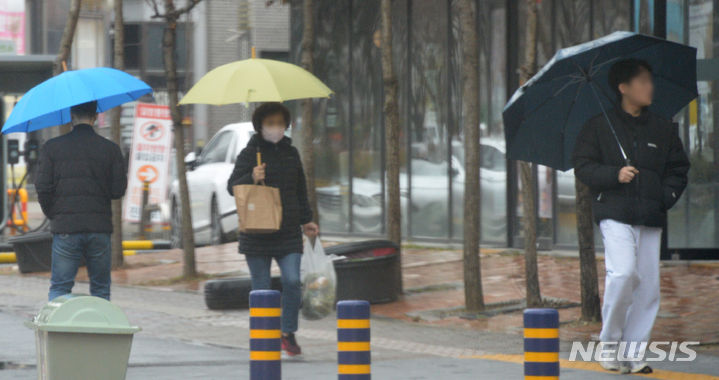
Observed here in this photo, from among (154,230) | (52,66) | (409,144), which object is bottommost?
(154,230)

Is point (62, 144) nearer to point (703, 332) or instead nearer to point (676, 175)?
point (676, 175)

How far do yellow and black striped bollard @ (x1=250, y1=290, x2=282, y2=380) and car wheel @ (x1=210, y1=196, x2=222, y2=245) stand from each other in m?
13.7

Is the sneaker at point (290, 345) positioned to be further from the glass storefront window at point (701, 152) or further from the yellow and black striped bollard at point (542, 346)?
the glass storefront window at point (701, 152)

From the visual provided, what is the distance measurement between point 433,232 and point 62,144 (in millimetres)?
10784

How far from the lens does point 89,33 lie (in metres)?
37.9

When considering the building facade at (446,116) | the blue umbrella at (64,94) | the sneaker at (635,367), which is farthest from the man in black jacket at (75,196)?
the building facade at (446,116)

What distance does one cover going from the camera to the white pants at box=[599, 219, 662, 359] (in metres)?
7.76

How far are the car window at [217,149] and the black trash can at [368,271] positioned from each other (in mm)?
7997

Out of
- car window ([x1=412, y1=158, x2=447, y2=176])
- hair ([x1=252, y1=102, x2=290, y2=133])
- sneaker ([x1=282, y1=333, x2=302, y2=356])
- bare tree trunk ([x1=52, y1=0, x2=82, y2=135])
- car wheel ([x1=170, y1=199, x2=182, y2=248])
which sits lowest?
car wheel ([x1=170, y1=199, x2=182, y2=248])

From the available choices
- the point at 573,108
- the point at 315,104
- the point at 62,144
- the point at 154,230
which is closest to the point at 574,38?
the point at 315,104

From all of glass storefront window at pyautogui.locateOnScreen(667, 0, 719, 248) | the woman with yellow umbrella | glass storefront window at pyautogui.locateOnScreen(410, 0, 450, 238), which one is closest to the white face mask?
the woman with yellow umbrella

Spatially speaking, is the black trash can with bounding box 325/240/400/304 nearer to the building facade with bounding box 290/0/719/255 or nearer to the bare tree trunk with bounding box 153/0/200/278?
the bare tree trunk with bounding box 153/0/200/278

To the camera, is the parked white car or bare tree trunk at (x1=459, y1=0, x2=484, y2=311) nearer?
bare tree trunk at (x1=459, y1=0, x2=484, y2=311)

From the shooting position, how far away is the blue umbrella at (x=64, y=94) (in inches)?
347
